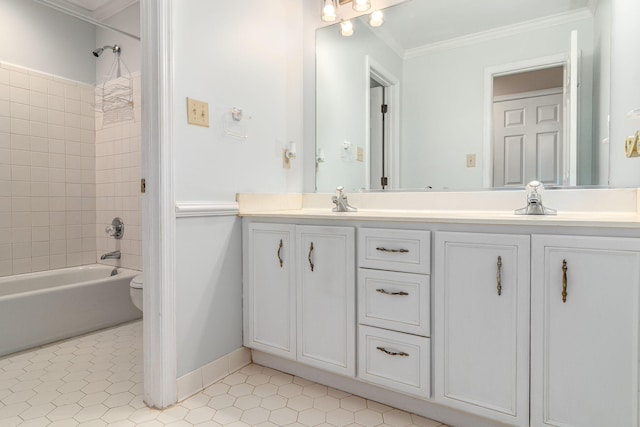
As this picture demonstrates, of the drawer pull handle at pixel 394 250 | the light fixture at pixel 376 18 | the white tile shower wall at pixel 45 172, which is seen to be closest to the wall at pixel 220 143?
the light fixture at pixel 376 18

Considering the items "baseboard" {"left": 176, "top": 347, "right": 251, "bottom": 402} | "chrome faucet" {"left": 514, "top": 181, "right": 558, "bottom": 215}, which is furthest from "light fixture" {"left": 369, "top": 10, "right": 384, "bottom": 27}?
"baseboard" {"left": 176, "top": 347, "right": 251, "bottom": 402}

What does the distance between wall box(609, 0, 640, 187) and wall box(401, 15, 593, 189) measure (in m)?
0.18

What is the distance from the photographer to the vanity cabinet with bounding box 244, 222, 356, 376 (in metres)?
1.60

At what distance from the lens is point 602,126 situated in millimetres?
1576

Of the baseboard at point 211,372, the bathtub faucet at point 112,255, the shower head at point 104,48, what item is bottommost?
the baseboard at point 211,372

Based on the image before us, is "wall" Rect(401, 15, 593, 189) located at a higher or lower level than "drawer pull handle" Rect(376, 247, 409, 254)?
higher

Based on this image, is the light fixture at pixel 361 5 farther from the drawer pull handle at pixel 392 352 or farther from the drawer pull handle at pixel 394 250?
the drawer pull handle at pixel 392 352

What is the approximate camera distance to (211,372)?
1779 mm

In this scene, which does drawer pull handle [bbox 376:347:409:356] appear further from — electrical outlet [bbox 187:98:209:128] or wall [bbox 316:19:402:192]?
electrical outlet [bbox 187:98:209:128]

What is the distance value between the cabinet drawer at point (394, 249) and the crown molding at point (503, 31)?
3.68 ft

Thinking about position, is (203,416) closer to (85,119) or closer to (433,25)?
(433,25)

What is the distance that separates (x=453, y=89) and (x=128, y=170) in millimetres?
2419

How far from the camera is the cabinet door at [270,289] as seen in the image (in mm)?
1759

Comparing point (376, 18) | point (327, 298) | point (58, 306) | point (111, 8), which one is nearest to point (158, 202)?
point (327, 298)
